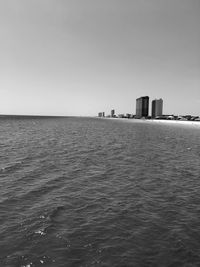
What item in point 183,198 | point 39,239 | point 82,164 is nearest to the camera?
point 39,239

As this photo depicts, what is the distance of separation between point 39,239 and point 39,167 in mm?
15405

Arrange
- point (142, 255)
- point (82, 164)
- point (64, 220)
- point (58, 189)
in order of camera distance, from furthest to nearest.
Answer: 1. point (82, 164)
2. point (58, 189)
3. point (64, 220)
4. point (142, 255)

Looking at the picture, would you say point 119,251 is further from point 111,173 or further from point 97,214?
point 111,173

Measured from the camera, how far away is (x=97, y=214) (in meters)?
14.1

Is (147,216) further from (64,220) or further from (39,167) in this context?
(39,167)

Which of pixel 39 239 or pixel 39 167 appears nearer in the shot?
pixel 39 239

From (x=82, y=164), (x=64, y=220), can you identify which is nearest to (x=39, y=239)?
(x=64, y=220)

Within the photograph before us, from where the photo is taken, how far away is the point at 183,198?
17.2 m

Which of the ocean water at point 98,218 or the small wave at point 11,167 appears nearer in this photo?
the ocean water at point 98,218

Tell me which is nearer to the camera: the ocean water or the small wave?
the ocean water

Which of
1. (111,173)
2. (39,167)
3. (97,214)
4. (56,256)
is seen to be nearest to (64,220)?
(97,214)

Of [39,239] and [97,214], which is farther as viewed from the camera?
[97,214]

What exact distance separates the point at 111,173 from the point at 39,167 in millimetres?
7847

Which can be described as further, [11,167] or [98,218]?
[11,167]
